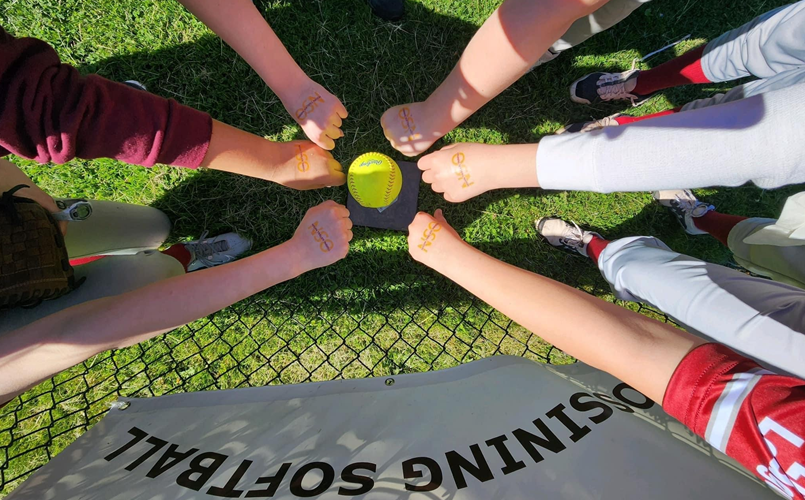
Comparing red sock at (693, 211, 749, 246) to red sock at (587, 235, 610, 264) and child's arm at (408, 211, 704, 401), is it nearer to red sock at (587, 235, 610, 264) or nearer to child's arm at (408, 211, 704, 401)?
red sock at (587, 235, 610, 264)

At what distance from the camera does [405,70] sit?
2.46 meters

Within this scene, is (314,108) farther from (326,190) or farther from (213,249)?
(213,249)

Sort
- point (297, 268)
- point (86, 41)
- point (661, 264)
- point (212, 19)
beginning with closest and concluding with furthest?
1. point (661, 264)
2. point (212, 19)
3. point (297, 268)
4. point (86, 41)

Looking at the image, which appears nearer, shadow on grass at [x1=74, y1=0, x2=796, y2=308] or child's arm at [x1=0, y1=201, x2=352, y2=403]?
child's arm at [x1=0, y1=201, x2=352, y2=403]

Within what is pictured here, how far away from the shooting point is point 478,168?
1828 mm

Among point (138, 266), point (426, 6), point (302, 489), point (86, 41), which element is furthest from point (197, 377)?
point (426, 6)

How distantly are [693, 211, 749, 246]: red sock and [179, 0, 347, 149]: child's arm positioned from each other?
2222 millimetres

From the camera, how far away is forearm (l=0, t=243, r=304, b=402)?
1293 mm

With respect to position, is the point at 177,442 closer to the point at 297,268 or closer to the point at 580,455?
the point at 297,268

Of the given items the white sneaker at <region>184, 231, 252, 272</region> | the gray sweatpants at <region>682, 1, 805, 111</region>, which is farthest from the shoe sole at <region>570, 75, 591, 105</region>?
the white sneaker at <region>184, 231, 252, 272</region>

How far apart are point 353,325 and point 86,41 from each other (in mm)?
2398

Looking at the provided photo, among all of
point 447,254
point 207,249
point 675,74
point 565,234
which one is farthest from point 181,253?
point 675,74

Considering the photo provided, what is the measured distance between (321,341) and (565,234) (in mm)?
1673

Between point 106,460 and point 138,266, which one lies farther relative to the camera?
point 138,266
